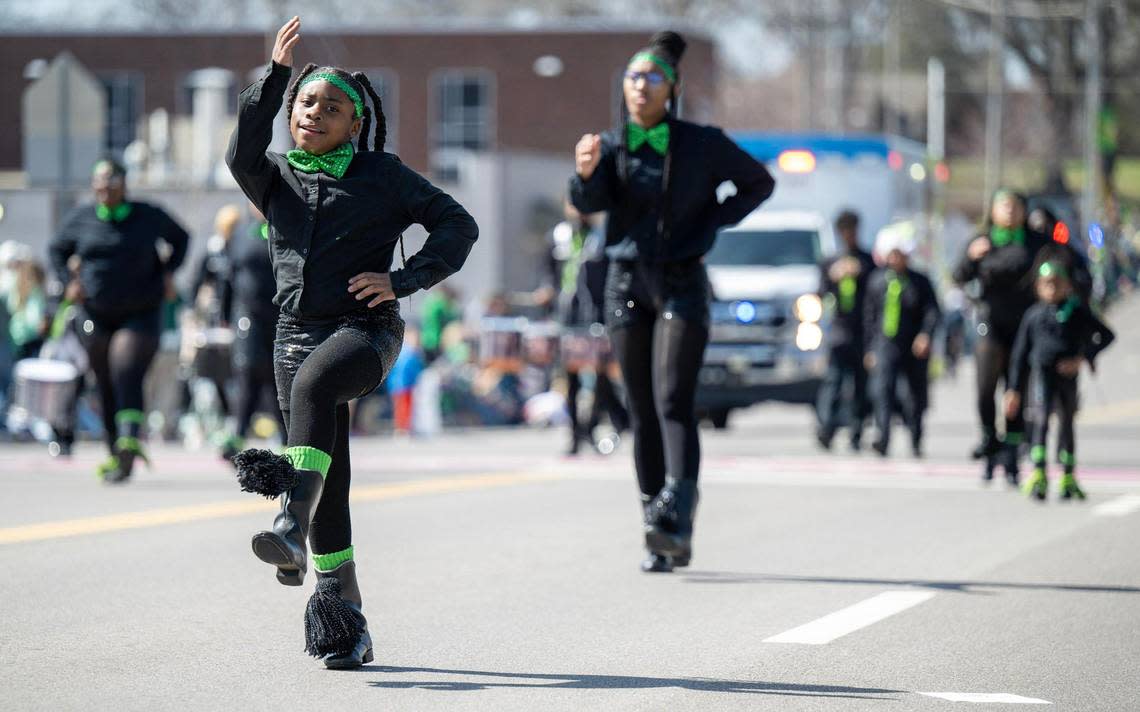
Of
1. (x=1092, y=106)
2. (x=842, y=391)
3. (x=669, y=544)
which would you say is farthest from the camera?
(x=1092, y=106)

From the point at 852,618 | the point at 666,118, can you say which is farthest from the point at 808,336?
the point at 852,618

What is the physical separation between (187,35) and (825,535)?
49.4 meters

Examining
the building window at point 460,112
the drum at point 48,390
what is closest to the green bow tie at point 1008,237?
the drum at point 48,390

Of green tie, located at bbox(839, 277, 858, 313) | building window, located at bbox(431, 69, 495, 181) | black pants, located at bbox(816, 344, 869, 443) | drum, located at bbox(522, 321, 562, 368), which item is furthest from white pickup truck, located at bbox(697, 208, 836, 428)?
building window, located at bbox(431, 69, 495, 181)

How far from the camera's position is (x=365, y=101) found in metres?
6.79

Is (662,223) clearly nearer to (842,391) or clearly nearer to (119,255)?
(119,255)

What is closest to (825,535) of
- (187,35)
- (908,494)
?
(908,494)

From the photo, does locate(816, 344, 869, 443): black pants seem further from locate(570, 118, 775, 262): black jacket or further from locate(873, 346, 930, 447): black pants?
locate(570, 118, 775, 262): black jacket

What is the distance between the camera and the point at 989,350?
13.9 m

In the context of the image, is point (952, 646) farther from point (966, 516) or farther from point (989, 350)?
point (989, 350)

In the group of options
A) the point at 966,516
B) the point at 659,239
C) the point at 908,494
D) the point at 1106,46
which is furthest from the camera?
the point at 1106,46

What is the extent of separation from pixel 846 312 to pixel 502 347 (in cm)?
563

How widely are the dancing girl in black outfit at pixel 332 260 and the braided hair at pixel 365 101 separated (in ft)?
0.04

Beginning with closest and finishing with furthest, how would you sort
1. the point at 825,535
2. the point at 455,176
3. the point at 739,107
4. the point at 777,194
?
the point at 825,535
the point at 777,194
the point at 455,176
the point at 739,107
